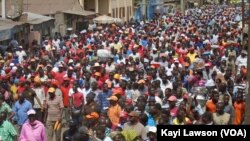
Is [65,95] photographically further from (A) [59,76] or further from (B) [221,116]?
(B) [221,116]

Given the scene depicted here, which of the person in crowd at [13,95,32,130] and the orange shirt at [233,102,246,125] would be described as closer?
the orange shirt at [233,102,246,125]

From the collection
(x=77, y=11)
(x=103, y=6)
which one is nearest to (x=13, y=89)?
(x=77, y=11)

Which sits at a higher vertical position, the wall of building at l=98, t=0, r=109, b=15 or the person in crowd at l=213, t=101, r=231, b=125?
the wall of building at l=98, t=0, r=109, b=15

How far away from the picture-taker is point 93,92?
1368 centimetres

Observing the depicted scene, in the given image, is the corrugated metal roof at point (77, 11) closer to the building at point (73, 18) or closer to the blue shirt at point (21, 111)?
the building at point (73, 18)

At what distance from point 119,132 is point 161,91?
12.1 ft

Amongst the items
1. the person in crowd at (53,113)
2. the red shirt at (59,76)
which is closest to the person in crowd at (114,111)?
the person in crowd at (53,113)

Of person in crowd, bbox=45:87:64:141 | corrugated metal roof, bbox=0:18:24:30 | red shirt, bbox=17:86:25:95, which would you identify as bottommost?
person in crowd, bbox=45:87:64:141

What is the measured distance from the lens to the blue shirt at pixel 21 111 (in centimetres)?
1245

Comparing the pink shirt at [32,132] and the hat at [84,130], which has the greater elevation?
the hat at [84,130]

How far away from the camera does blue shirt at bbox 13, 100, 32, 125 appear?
12.5 m

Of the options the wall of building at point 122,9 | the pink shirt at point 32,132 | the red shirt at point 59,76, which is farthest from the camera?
the wall of building at point 122,9

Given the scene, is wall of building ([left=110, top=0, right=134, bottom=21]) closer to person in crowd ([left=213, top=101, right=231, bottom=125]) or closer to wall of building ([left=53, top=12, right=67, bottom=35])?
wall of building ([left=53, top=12, right=67, bottom=35])

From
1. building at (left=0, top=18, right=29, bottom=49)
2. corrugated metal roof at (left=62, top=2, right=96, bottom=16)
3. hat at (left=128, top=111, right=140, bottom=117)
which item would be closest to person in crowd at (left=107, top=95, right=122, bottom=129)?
hat at (left=128, top=111, right=140, bottom=117)
